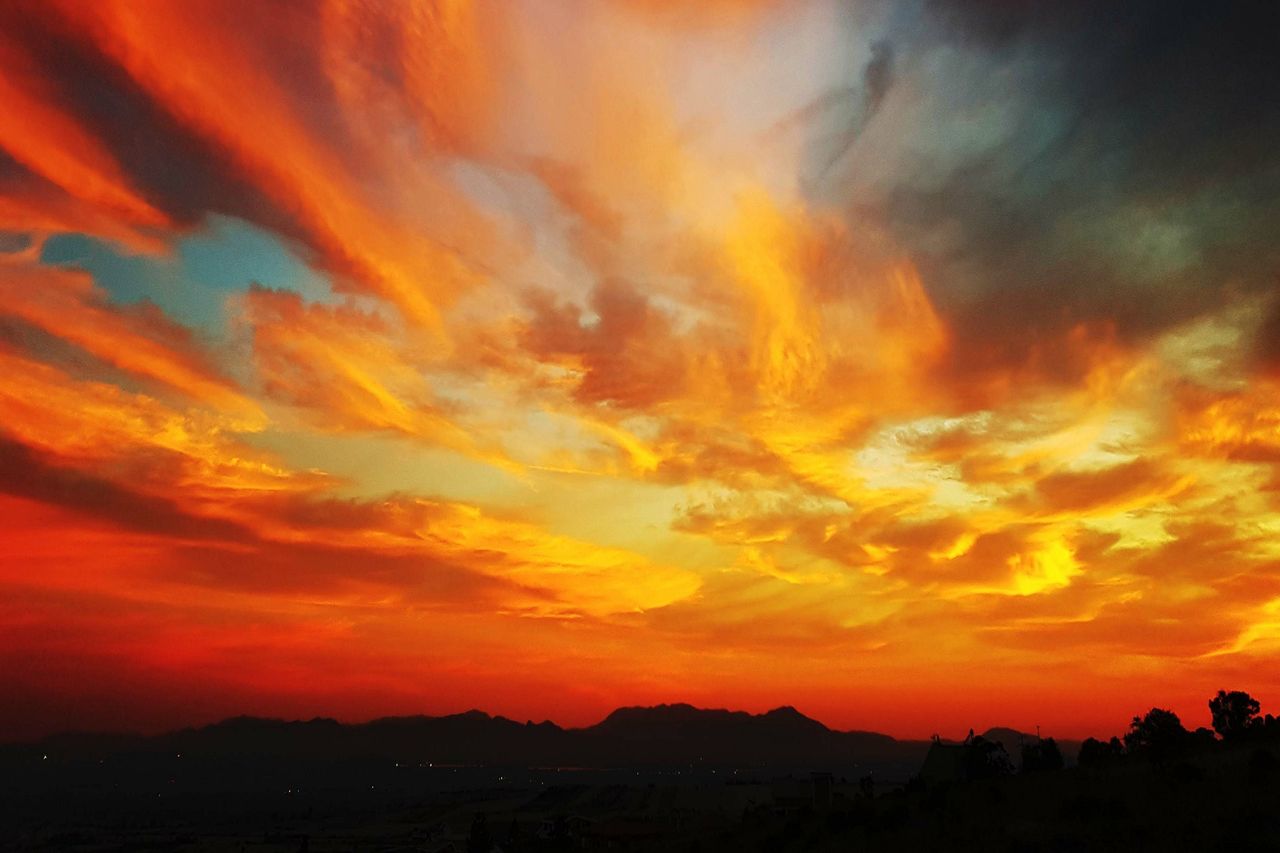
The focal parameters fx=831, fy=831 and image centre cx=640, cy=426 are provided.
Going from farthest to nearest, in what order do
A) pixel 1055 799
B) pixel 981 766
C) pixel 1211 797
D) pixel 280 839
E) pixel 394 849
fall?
pixel 280 839 → pixel 394 849 → pixel 981 766 → pixel 1055 799 → pixel 1211 797

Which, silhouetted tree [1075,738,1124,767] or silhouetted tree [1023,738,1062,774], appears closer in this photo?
silhouetted tree [1075,738,1124,767]

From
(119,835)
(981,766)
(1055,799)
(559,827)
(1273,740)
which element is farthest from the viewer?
(119,835)

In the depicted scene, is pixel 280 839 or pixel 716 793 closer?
pixel 280 839

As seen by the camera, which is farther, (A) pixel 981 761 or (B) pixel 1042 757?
(B) pixel 1042 757

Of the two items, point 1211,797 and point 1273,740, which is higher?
point 1273,740

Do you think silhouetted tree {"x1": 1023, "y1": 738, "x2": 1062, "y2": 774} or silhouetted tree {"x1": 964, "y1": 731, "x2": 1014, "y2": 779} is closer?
silhouetted tree {"x1": 964, "y1": 731, "x2": 1014, "y2": 779}

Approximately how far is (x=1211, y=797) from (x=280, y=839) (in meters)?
169

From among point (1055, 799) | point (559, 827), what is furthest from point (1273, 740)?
point (559, 827)

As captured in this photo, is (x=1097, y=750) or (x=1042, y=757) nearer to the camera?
(x=1097, y=750)

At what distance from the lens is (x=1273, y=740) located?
48031mm

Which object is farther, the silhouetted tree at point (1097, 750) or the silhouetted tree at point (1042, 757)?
the silhouetted tree at point (1042, 757)

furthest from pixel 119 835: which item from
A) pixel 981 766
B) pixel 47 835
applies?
pixel 981 766

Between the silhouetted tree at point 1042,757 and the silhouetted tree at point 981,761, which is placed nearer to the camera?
the silhouetted tree at point 981,761

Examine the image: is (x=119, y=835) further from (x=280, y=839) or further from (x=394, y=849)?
(x=394, y=849)
